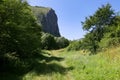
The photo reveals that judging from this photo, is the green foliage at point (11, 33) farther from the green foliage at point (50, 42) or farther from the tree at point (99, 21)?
the green foliage at point (50, 42)

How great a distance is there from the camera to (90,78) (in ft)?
47.3

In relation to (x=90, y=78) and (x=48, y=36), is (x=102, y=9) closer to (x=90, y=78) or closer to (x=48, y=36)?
(x=90, y=78)

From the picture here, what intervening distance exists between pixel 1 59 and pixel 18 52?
4167 millimetres

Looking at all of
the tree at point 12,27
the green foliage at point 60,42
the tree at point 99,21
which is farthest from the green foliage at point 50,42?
the tree at point 12,27

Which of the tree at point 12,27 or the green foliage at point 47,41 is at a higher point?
the green foliage at point 47,41

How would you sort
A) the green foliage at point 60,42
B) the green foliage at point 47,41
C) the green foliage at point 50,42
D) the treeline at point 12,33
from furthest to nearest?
1. the green foliage at point 60,42
2. the green foliage at point 50,42
3. the green foliage at point 47,41
4. the treeline at point 12,33

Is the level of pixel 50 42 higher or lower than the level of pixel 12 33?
higher

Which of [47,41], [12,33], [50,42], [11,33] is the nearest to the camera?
[11,33]

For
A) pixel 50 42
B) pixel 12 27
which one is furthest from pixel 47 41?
pixel 12 27

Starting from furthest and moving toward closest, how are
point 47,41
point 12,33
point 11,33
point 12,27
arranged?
point 47,41 < point 12,33 < point 11,33 < point 12,27

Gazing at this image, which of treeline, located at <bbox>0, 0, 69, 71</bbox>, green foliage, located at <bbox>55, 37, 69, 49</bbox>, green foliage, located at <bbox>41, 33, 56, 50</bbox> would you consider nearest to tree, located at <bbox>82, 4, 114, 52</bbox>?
treeline, located at <bbox>0, 0, 69, 71</bbox>

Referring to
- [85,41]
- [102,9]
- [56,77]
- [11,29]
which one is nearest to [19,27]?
[11,29]

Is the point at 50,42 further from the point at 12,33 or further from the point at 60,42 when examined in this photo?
the point at 12,33

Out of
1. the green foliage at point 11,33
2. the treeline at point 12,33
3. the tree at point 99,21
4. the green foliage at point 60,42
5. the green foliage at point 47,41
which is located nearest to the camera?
the green foliage at point 11,33
